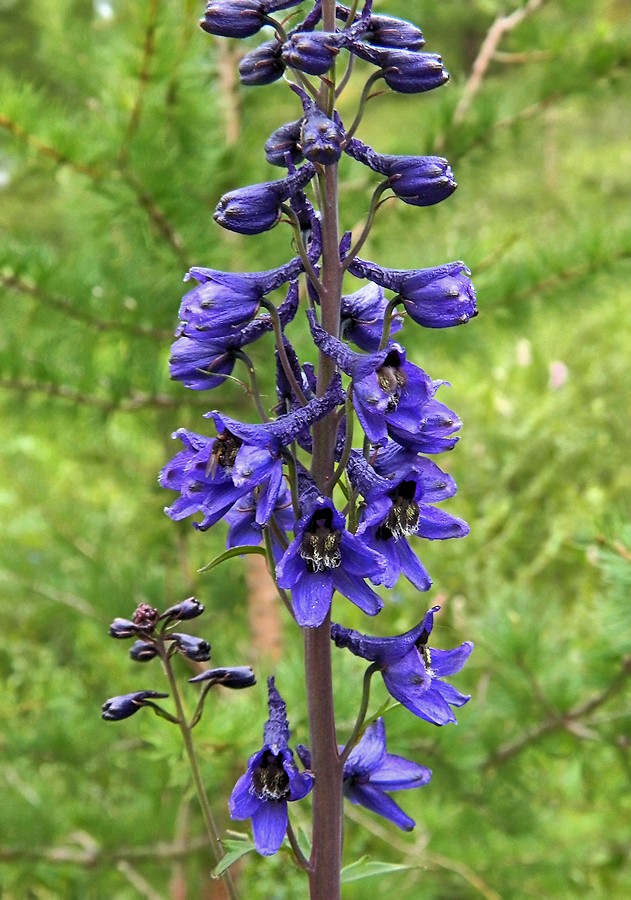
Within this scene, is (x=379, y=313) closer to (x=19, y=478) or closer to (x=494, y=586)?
(x=494, y=586)

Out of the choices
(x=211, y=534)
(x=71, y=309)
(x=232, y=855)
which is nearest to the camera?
(x=232, y=855)

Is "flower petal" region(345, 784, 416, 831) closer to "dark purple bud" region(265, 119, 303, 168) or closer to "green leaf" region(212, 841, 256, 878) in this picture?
"green leaf" region(212, 841, 256, 878)

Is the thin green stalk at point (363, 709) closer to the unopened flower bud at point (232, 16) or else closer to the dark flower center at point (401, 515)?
the dark flower center at point (401, 515)

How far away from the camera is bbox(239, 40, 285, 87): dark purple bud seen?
130 centimetres

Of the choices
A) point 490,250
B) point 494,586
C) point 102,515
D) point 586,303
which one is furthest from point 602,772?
point 102,515

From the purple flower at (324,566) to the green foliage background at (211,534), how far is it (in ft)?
2.60

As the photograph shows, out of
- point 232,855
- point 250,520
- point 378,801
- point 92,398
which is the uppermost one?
point 250,520

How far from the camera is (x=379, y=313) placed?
4.45 ft

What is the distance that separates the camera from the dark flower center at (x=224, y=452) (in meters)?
1.25

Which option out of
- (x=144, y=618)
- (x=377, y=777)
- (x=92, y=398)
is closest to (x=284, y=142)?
(x=144, y=618)

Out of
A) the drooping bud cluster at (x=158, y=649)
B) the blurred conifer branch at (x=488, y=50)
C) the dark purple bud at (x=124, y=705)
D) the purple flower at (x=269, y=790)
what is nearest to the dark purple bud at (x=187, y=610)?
the drooping bud cluster at (x=158, y=649)

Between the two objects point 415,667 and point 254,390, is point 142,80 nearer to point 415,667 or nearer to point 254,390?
point 254,390

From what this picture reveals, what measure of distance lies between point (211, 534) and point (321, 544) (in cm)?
240

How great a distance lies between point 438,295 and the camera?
49.1 inches
